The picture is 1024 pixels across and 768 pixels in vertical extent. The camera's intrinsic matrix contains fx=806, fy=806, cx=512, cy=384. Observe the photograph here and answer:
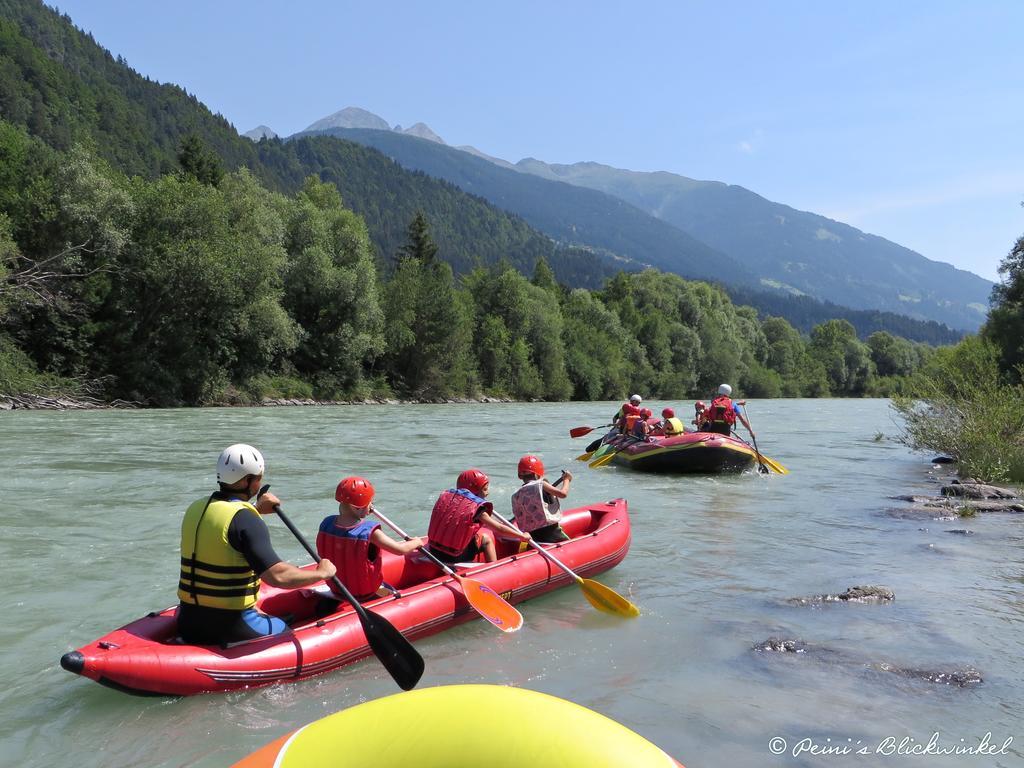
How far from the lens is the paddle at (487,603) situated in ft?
19.5

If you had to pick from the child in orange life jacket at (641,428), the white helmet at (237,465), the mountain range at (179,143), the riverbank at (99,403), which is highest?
the mountain range at (179,143)

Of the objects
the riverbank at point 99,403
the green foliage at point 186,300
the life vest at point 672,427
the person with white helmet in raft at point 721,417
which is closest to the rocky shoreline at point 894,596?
the person with white helmet in raft at point 721,417

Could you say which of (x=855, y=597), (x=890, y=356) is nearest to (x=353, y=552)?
(x=855, y=597)

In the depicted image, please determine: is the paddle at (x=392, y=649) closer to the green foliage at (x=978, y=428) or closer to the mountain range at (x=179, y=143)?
the green foliage at (x=978, y=428)

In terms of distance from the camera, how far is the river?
4.46 m

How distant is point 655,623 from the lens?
6461 millimetres

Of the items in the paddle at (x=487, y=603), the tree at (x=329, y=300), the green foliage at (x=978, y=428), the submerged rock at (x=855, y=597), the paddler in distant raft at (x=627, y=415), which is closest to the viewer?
the paddle at (x=487, y=603)

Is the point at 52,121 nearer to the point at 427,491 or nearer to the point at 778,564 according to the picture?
the point at 427,491

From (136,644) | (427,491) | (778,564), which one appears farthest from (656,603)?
(427,491)

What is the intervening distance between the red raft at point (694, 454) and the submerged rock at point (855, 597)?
24.2 ft

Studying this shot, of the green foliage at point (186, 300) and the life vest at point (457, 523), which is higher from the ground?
the green foliage at point (186, 300)

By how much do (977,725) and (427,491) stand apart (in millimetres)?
8848

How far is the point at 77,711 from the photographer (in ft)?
15.0

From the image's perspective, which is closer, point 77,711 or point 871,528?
point 77,711
